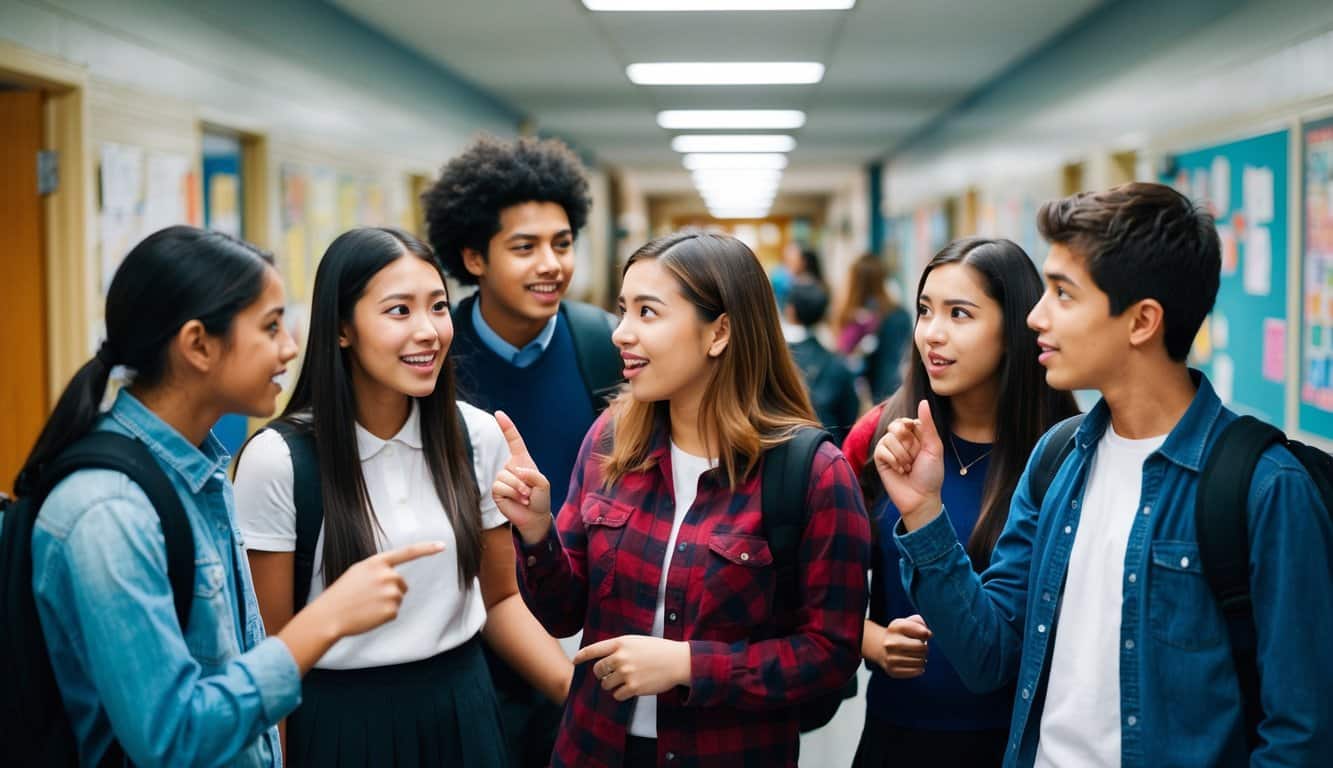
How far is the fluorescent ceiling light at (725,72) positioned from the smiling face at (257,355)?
6.22m

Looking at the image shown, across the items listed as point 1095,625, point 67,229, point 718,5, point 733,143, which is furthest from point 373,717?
point 733,143

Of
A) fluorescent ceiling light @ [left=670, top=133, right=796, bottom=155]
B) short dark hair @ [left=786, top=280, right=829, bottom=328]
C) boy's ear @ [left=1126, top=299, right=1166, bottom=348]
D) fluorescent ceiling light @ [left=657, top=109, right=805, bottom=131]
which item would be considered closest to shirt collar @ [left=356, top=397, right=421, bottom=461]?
boy's ear @ [left=1126, top=299, right=1166, bottom=348]

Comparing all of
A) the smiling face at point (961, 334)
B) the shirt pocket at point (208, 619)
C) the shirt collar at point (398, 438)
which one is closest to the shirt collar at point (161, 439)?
the shirt pocket at point (208, 619)

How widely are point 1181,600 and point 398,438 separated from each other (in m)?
1.30

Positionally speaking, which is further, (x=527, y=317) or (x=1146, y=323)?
(x=527, y=317)

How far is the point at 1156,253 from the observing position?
5.60ft

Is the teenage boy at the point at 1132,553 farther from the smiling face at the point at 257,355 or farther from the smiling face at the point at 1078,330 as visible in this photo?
the smiling face at the point at 257,355

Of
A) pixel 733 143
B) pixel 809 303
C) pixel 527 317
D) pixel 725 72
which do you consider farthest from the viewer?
pixel 733 143

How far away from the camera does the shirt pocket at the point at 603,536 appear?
6.81 ft

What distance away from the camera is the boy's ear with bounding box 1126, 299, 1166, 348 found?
1.71 metres

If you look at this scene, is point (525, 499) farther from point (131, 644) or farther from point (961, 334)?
point (961, 334)

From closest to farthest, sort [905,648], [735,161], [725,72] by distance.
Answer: [905,648]
[725,72]
[735,161]

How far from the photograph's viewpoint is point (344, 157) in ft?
21.2

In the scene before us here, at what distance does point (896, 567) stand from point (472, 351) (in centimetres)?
127
